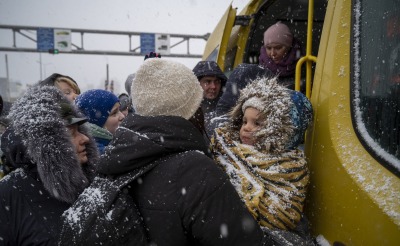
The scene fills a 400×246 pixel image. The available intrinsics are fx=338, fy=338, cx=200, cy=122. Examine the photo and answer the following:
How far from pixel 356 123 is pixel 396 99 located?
0.20 m

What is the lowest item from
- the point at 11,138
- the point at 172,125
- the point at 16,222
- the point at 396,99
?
the point at 16,222

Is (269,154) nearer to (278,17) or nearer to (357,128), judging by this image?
(357,128)

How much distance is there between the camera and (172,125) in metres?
1.29

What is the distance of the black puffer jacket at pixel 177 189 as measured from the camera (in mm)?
1169

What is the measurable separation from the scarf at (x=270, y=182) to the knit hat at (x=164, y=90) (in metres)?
0.37

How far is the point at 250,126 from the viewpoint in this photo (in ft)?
5.77

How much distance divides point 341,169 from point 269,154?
0.34 metres

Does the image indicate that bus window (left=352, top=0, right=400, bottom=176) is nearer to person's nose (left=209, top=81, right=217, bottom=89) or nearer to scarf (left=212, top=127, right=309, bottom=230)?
scarf (left=212, top=127, right=309, bottom=230)

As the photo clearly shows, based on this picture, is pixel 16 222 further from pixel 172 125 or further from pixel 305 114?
pixel 305 114

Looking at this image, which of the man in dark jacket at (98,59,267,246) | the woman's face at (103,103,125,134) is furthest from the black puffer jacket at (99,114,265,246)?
the woman's face at (103,103,125,134)

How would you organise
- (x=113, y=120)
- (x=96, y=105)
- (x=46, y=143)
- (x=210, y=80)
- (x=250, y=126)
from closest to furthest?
1. (x=46, y=143)
2. (x=250, y=126)
3. (x=96, y=105)
4. (x=113, y=120)
5. (x=210, y=80)

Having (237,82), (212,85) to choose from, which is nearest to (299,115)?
(237,82)

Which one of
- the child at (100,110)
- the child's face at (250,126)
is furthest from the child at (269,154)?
the child at (100,110)

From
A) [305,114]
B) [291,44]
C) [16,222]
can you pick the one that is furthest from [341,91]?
[291,44]
